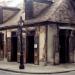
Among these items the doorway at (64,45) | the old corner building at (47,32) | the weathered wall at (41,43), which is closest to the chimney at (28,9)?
the old corner building at (47,32)

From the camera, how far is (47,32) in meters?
22.2

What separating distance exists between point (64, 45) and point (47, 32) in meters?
2.28

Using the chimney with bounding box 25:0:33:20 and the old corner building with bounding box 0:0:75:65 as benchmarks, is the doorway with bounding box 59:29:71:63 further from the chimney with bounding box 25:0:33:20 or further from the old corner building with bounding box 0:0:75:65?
the chimney with bounding box 25:0:33:20

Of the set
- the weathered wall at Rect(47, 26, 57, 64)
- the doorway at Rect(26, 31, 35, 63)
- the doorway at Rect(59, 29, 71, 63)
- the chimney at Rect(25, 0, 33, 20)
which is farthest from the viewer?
the chimney at Rect(25, 0, 33, 20)

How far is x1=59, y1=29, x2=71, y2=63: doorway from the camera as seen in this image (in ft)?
76.4

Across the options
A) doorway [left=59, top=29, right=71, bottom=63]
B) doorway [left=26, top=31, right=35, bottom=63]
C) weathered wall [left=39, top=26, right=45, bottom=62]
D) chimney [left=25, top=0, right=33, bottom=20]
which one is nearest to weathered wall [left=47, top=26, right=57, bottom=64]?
weathered wall [left=39, top=26, right=45, bottom=62]

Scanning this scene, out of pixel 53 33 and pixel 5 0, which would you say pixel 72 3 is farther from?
pixel 5 0

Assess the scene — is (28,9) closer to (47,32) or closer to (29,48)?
(29,48)

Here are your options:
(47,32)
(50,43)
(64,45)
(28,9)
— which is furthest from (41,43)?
(28,9)

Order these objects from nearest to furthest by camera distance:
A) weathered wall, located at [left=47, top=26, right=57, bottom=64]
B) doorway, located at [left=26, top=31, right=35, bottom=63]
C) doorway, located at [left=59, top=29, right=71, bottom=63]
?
weathered wall, located at [left=47, top=26, right=57, bottom=64], doorway, located at [left=59, top=29, right=71, bottom=63], doorway, located at [left=26, top=31, right=35, bottom=63]

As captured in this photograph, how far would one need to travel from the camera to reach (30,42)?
80.0ft

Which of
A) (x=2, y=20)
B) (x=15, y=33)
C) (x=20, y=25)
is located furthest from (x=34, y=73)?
(x=2, y=20)

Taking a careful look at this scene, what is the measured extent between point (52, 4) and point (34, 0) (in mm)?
1639

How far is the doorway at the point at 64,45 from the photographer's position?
23291mm
